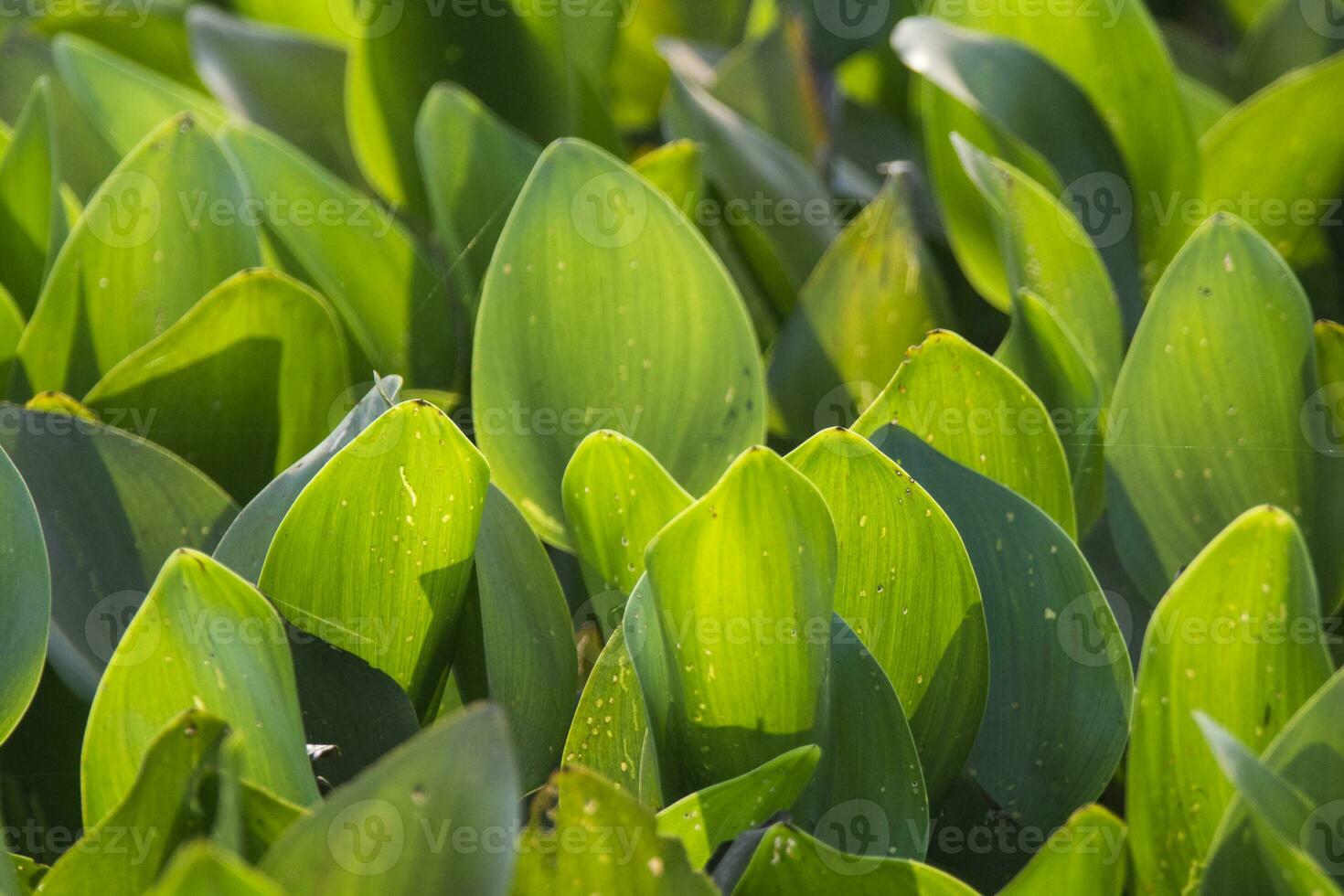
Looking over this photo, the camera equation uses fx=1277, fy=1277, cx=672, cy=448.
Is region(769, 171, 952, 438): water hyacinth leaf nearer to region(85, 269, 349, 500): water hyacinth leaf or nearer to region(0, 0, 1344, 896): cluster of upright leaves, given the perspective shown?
region(0, 0, 1344, 896): cluster of upright leaves

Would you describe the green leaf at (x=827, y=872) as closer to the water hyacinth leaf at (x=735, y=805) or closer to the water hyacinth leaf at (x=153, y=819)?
the water hyacinth leaf at (x=735, y=805)

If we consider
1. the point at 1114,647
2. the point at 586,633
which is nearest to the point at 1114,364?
the point at 1114,647

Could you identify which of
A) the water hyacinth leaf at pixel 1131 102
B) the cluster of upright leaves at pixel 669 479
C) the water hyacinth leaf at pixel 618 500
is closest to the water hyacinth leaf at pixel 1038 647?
the cluster of upright leaves at pixel 669 479

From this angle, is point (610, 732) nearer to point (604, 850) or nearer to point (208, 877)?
point (604, 850)

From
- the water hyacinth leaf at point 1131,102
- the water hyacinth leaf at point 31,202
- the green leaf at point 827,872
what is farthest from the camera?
the water hyacinth leaf at point 1131,102

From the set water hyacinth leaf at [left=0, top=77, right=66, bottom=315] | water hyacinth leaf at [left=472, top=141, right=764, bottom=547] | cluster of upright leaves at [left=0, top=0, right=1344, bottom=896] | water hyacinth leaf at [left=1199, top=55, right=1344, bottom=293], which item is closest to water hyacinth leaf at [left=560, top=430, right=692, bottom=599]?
cluster of upright leaves at [left=0, top=0, right=1344, bottom=896]

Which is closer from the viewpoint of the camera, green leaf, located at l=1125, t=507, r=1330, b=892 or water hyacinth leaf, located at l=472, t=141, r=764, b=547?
green leaf, located at l=1125, t=507, r=1330, b=892

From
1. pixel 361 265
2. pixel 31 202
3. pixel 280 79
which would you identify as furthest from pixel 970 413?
pixel 280 79

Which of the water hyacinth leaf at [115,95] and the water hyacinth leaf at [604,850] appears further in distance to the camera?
the water hyacinth leaf at [115,95]
